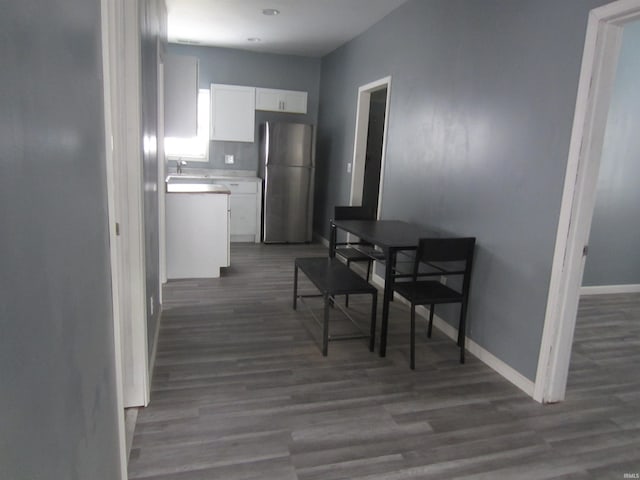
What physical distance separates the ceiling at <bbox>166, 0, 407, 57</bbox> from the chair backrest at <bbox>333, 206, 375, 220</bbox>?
6.34 ft

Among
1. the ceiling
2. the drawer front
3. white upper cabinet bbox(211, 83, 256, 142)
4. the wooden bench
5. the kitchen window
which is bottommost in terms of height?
the wooden bench

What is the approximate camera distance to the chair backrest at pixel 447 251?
2635 millimetres

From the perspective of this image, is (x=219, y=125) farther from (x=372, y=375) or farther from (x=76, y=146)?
(x=76, y=146)

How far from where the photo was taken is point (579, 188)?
2217 millimetres

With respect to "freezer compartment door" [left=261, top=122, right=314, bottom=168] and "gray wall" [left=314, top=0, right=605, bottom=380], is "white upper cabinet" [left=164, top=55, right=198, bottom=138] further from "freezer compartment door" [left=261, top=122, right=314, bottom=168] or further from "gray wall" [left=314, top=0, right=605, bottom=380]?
"gray wall" [left=314, top=0, right=605, bottom=380]

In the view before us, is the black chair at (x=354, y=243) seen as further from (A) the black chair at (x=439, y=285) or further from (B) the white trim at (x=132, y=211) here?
(B) the white trim at (x=132, y=211)

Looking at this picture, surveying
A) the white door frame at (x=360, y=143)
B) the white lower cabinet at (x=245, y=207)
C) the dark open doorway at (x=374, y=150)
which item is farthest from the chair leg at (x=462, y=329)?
the white lower cabinet at (x=245, y=207)

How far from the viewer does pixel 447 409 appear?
2.31 meters

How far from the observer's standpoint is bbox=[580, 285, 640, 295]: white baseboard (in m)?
4.40

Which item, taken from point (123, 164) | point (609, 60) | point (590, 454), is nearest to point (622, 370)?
point (590, 454)

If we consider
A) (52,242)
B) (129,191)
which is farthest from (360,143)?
(52,242)

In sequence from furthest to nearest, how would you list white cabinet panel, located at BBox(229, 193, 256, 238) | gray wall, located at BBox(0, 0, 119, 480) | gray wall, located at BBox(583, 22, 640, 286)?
1. white cabinet panel, located at BBox(229, 193, 256, 238)
2. gray wall, located at BBox(583, 22, 640, 286)
3. gray wall, located at BBox(0, 0, 119, 480)

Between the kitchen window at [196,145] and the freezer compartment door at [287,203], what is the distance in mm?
1174

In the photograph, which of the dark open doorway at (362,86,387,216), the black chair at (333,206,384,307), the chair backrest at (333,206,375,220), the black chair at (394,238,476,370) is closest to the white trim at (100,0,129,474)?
the black chair at (394,238,476,370)
